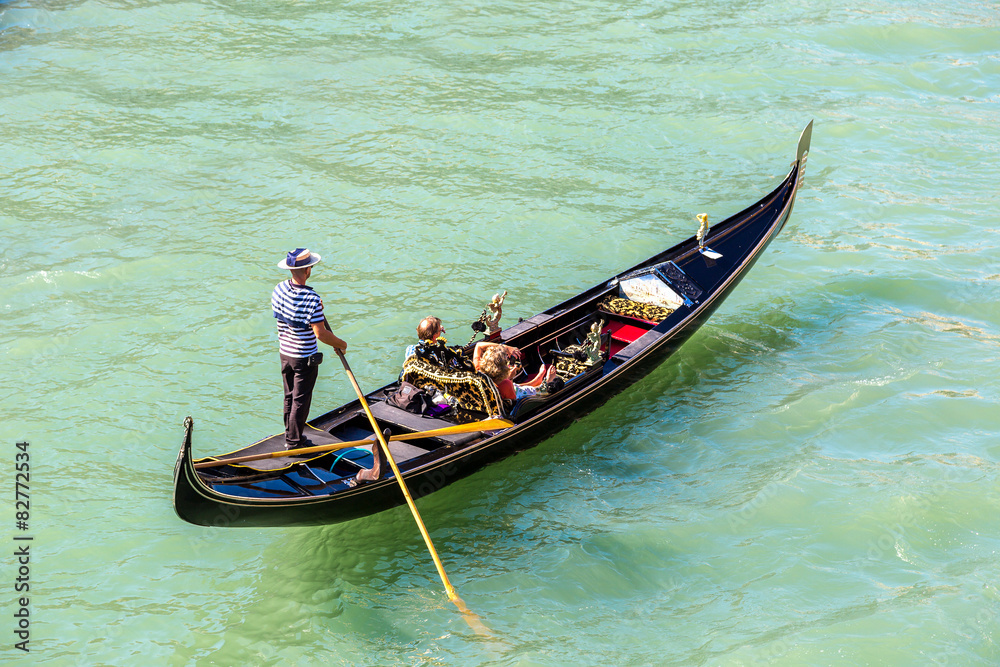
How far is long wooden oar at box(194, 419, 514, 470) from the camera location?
13.3 ft

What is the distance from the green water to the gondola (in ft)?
1.29

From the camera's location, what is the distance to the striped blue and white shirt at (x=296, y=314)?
13.3 feet

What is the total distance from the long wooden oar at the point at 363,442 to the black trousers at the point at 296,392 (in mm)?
121

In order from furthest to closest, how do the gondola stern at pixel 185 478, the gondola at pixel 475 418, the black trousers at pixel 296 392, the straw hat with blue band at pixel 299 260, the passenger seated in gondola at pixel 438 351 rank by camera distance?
the passenger seated in gondola at pixel 438 351 < the black trousers at pixel 296 392 < the straw hat with blue band at pixel 299 260 < the gondola at pixel 475 418 < the gondola stern at pixel 185 478

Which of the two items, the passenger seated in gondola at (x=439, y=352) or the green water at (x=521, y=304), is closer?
the green water at (x=521, y=304)

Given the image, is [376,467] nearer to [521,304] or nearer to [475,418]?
[475,418]

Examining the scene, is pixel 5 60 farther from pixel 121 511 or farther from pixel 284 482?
pixel 284 482

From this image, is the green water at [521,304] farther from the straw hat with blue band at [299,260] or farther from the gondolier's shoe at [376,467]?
the straw hat with blue band at [299,260]

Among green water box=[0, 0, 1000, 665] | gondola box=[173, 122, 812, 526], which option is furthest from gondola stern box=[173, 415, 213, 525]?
green water box=[0, 0, 1000, 665]

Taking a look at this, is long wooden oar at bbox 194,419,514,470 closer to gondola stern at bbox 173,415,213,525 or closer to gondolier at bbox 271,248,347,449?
gondolier at bbox 271,248,347,449

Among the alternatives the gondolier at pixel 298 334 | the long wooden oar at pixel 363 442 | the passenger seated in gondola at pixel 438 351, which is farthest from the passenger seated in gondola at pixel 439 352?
the gondolier at pixel 298 334

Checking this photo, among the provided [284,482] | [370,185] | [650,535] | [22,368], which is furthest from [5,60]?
[650,535]

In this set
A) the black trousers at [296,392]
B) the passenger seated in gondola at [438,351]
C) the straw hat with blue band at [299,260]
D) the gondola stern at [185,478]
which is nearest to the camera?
the gondola stern at [185,478]

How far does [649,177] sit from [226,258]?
426 cm
